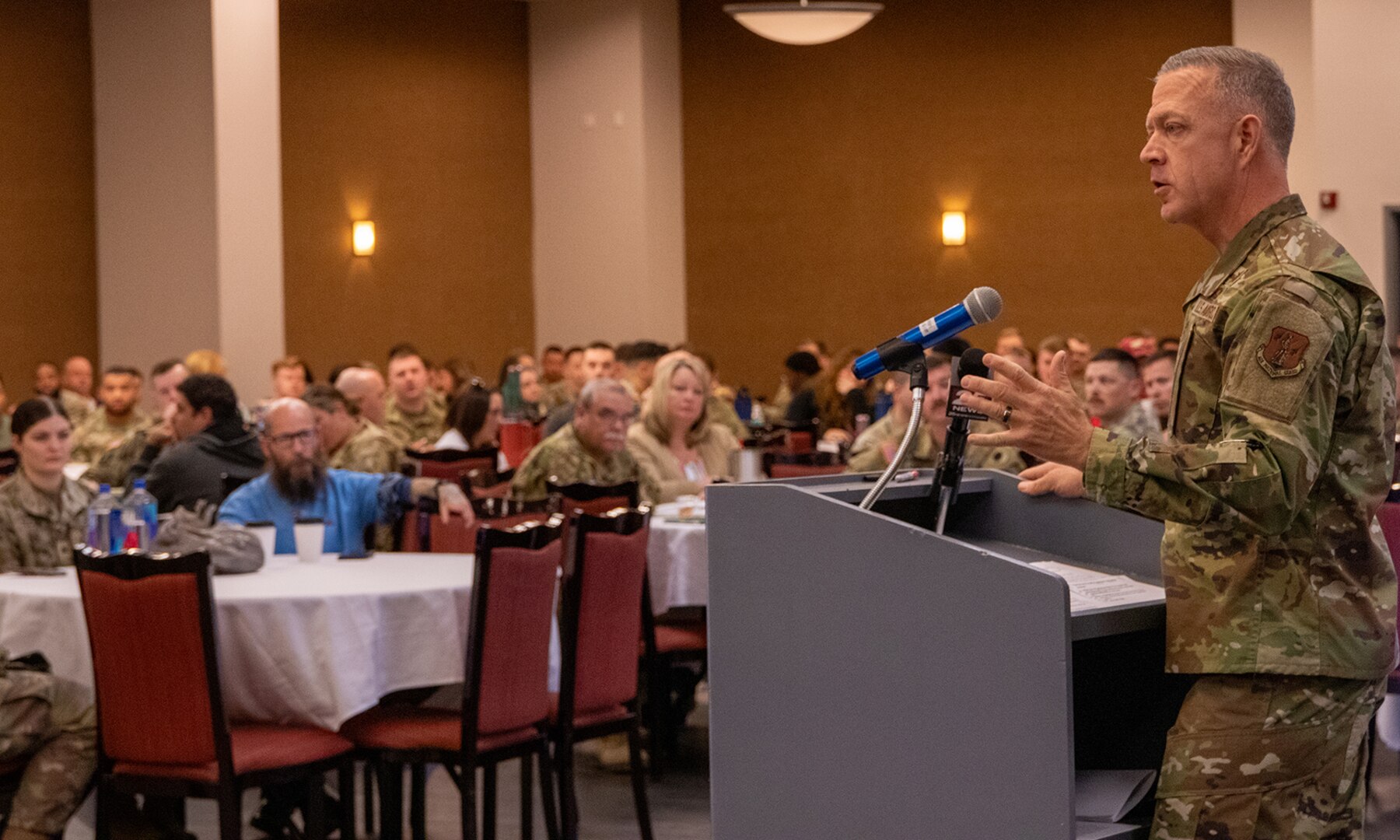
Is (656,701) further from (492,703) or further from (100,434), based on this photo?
(100,434)

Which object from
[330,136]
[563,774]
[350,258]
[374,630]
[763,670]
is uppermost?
[330,136]

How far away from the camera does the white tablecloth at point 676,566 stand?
5625mm

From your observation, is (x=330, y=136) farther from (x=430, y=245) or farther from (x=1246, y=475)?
(x=1246, y=475)

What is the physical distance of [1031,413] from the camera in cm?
184

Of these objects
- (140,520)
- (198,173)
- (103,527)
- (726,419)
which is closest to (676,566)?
(140,520)

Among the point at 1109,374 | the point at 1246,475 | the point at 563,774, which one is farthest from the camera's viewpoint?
the point at 1109,374

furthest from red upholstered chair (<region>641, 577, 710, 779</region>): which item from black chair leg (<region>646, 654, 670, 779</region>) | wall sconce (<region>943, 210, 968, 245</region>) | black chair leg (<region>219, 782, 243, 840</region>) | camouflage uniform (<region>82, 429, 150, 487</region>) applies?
wall sconce (<region>943, 210, 968, 245</region>)

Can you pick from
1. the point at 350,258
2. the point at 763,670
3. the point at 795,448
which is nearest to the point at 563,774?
the point at 763,670

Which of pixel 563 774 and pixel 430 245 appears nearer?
pixel 563 774

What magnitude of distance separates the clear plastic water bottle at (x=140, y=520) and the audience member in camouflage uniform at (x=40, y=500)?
1.29ft

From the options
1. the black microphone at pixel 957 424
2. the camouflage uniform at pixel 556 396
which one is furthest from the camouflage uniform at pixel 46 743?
the camouflage uniform at pixel 556 396

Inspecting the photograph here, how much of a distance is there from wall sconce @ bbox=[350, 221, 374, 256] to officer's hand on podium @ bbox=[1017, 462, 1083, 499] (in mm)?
12376

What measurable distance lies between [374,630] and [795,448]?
5069mm

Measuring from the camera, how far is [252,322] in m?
11.5
